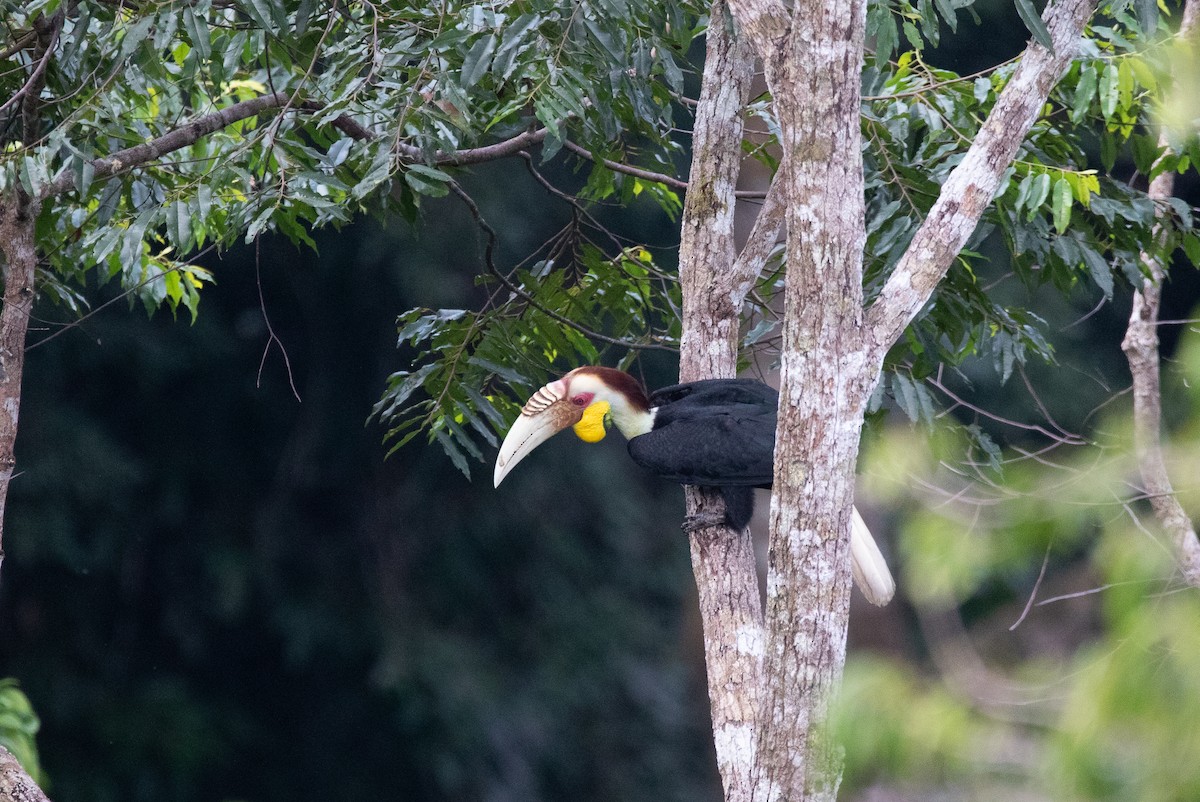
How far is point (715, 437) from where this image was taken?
7.20 ft

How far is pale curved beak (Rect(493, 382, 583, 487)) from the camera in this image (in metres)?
2.33

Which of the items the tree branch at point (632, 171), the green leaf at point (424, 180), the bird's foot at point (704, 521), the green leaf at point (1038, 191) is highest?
the green leaf at point (424, 180)

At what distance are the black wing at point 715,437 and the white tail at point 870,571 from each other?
20 centimetres

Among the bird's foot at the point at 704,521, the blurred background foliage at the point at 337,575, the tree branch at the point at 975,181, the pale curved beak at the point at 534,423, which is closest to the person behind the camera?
the tree branch at the point at 975,181

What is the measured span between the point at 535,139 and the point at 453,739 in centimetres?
340

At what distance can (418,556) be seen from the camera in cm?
571

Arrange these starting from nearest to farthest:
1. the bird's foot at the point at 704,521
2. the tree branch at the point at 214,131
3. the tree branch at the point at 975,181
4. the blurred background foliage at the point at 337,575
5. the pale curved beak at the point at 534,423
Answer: the tree branch at the point at 975,181, the bird's foot at the point at 704,521, the tree branch at the point at 214,131, the pale curved beak at the point at 534,423, the blurred background foliage at the point at 337,575

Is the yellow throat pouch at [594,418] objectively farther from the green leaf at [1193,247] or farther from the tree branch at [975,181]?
the green leaf at [1193,247]

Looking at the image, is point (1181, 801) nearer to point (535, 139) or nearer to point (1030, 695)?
point (1030, 695)

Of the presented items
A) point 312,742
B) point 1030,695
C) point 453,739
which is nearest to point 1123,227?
point 1030,695

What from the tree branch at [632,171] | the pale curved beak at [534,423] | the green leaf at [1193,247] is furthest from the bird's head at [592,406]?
the green leaf at [1193,247]

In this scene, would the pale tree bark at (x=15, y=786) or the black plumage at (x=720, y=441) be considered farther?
the black plumage at (x=720, y=441)

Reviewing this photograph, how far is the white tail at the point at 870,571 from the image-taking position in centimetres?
217

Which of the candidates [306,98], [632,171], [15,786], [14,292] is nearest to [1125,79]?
[632,171]
